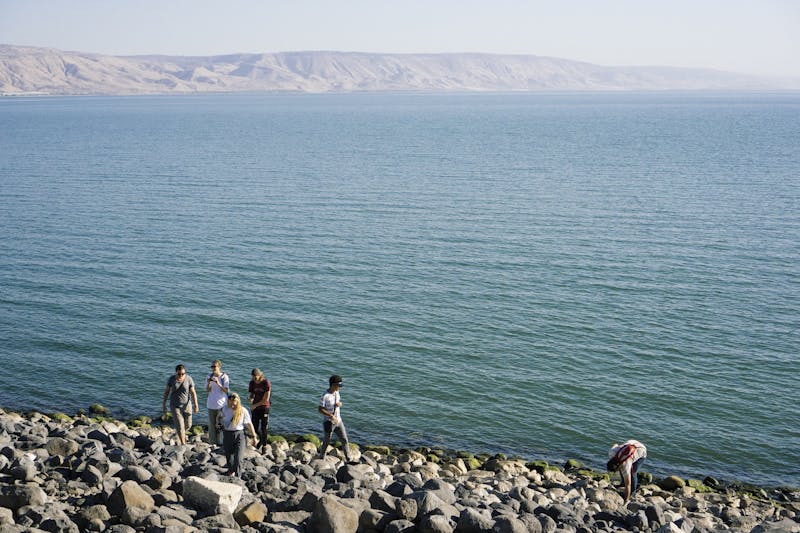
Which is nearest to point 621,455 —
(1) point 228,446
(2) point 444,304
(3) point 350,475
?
(3) point 350,475

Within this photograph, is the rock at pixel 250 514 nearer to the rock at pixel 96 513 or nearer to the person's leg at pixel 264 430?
the rock at pixel 96 513

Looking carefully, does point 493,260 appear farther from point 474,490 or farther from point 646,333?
point 474,490

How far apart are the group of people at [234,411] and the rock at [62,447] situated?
2.60m

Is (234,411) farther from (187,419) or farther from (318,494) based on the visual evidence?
(187,419)

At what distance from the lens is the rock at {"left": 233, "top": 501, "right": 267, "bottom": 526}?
13.4 metres

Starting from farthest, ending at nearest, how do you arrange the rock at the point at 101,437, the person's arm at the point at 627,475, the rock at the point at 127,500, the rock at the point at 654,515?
the rock at the point at 101,437
the person's arm at the point at 627,475
the rock at the point at 654,515
the rock at the point at 127,500

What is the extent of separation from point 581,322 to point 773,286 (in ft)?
34.1

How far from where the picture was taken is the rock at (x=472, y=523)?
13266 millimetres

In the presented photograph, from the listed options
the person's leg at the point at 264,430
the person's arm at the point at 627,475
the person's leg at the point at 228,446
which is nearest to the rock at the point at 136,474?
the person's leg at the point at 228,446

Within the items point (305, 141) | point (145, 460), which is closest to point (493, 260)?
point (145, 460)

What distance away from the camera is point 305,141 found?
373 feet

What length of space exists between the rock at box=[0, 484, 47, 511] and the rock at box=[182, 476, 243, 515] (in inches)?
94.0

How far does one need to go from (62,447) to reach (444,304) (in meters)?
20.2

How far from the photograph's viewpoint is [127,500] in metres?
13.4
